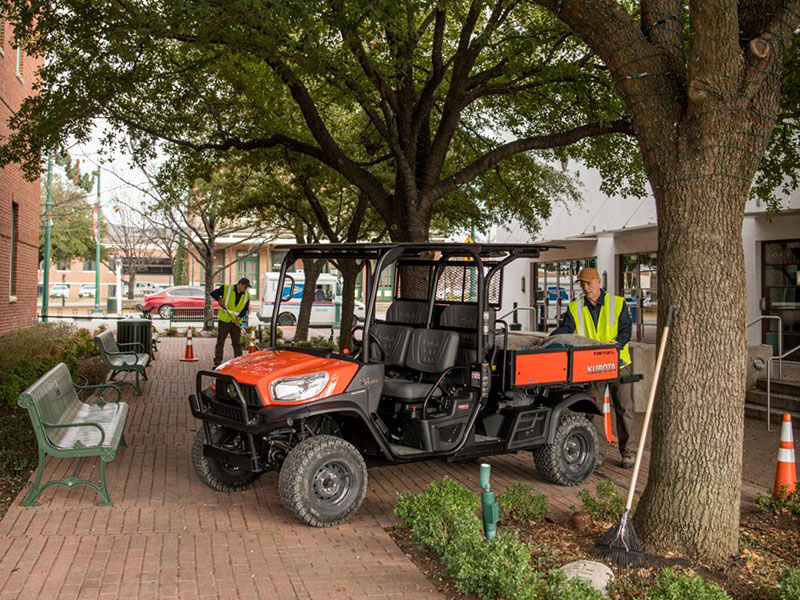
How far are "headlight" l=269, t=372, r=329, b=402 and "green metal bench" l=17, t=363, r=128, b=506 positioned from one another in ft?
4.97

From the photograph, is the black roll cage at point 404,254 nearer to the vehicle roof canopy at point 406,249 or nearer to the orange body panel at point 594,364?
the vehicle roof canopy at point 406,249

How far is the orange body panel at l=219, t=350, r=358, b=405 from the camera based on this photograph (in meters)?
6.45

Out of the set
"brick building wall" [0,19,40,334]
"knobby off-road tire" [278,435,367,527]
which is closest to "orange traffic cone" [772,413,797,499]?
"knobby off-road tire" [278,435,367,527]

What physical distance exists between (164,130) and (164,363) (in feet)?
19.2

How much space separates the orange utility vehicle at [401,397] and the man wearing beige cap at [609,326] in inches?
19.9

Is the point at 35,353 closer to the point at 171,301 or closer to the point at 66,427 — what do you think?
the point at 66,427

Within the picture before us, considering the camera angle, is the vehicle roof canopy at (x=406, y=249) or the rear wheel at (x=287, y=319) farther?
the rear wheel at (x=287, y=319)

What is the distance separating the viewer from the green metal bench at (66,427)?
21.9 feet

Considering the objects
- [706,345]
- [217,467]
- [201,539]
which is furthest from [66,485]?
[706,345]

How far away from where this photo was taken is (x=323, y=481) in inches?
251

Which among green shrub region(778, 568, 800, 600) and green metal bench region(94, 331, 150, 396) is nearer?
green shrub region(778, 568, 800, 600)

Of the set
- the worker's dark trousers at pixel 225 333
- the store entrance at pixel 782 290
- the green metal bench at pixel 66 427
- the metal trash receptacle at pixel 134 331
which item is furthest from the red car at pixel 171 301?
the green metal bench at pixel 66 427

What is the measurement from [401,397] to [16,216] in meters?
15.2

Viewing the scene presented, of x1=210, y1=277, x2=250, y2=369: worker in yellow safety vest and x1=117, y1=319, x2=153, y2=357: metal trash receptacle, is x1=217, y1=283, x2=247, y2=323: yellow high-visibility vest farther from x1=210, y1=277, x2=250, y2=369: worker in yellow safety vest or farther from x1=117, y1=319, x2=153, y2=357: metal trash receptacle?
x1=117, y1=319, x2=153, y2=357: metal trash receptacle
